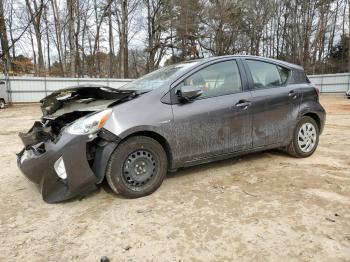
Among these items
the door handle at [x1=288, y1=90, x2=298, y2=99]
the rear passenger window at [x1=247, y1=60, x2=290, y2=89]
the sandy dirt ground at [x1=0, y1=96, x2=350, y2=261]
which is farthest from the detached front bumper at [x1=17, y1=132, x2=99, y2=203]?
the door handle at [x1=288, y1=90, x2=298, y2=99]

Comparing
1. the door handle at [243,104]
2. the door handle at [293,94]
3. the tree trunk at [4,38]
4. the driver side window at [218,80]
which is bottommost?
the door handle at [243,104]

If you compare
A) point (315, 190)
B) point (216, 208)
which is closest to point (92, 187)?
point (216, 208)

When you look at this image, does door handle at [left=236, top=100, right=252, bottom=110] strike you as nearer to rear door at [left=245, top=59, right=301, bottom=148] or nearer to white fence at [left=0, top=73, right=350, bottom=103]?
rear door at [left=245, top=59, right=301, bottom=148]

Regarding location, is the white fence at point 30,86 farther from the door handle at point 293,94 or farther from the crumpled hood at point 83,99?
the door handle at point 293,94

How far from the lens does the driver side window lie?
3512 millimetres

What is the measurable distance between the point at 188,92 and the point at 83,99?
4.19 ft

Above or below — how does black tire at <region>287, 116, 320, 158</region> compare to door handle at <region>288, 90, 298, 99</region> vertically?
below

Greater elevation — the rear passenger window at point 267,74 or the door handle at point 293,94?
→ the rear passenger window at point 267,74

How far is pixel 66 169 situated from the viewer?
8.98 ft

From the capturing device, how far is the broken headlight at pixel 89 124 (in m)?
2.80

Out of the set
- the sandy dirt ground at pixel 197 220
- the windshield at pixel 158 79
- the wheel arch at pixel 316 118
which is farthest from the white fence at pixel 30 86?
the sandy dirt ground at pixel 197 220

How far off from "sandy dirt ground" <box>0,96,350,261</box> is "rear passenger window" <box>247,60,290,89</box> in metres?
1.21

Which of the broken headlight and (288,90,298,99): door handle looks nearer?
the broken headlight

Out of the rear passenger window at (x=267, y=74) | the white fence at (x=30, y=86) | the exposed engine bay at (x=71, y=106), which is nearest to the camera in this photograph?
the exposed engine bay at (x=71, y=106)
